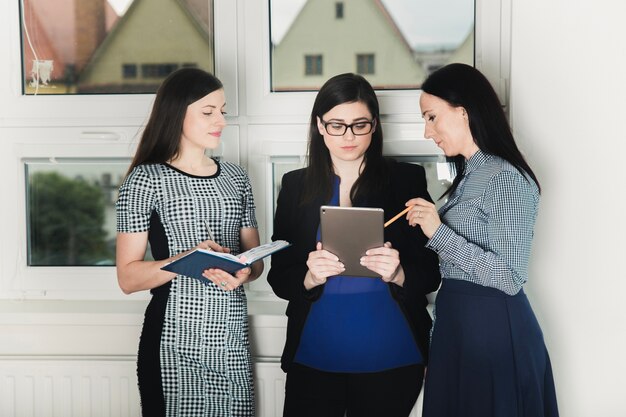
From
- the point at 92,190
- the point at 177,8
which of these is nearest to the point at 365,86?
the point at 177,8

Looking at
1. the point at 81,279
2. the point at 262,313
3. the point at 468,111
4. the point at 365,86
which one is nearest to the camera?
the point at 468,111

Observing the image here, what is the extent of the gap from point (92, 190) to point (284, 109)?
2.78 ft

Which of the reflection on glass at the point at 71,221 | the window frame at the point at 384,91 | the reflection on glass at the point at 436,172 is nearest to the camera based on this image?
the window frame at the point at 384,91

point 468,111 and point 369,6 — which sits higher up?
point 369,6

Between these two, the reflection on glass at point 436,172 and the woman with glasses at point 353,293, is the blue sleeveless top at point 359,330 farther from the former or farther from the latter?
the reflection on glass at point 436,172

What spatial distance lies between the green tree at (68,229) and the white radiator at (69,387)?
429 mm

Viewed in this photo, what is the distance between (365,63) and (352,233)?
0.97m

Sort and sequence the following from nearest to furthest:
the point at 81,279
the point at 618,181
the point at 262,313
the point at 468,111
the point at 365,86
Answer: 1. the point at 468,111
2. the point at 365,86
3. the point at 618,181
4. the point at 262,313
5. the point at 81,279

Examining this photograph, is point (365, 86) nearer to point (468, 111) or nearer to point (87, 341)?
point (468, 111)

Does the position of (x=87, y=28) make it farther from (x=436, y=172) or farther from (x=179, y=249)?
(x=436, y=172)

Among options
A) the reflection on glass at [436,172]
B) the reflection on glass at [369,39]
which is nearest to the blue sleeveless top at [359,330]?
the reflection on glass at [436,172]

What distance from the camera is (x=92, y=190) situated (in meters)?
2.76

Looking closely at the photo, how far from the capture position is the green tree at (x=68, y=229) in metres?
2.76

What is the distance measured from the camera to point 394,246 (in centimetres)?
206
